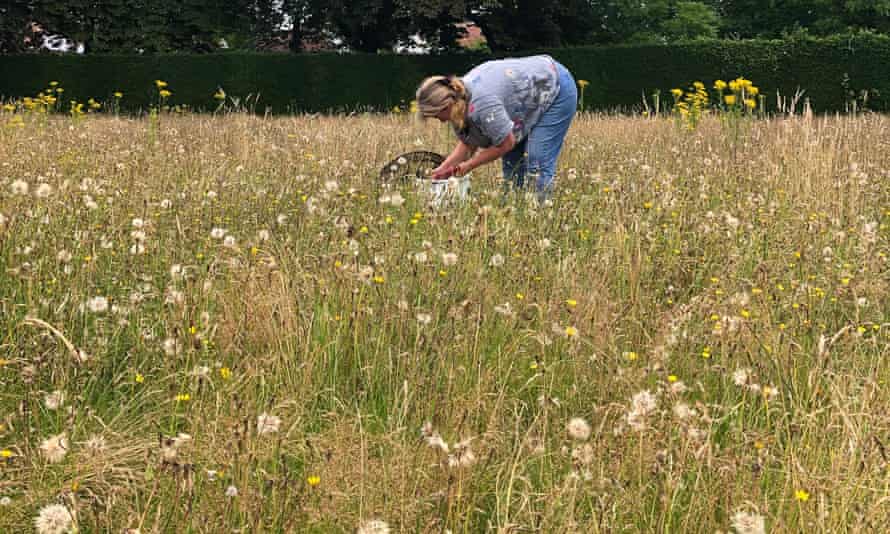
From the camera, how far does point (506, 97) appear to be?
17.6ft

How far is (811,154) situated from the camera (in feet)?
18.7

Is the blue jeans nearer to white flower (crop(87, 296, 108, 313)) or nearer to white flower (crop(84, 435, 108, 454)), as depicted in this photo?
white flower (crop(87, 296, 108, 313))

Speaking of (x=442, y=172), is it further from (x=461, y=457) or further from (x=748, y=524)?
(x=748, y=524)

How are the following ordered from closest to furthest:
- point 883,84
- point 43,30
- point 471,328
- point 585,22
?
point 471,328
point 883,84
point 43,30
point 585,22

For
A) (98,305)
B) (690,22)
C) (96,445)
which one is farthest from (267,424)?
(690,22)

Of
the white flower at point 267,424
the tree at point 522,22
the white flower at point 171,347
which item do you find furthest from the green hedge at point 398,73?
the white flower at point 267,424

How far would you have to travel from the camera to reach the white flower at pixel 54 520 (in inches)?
58.6

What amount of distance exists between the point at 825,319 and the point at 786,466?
4.43 ft

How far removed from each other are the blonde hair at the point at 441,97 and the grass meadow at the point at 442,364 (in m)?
0.54

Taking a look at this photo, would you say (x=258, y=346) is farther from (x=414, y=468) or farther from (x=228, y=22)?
(x=228, y=22)

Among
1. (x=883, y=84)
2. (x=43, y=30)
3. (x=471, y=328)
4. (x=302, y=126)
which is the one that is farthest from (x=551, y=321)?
(x=43, y=30)

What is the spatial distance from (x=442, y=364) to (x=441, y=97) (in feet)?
8.74

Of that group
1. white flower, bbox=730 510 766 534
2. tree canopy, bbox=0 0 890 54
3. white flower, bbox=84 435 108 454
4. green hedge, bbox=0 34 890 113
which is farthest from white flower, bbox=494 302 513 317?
tree canopy, bbox=0 0 890 54

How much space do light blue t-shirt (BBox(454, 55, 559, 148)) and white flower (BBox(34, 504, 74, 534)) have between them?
3888 millimetres
